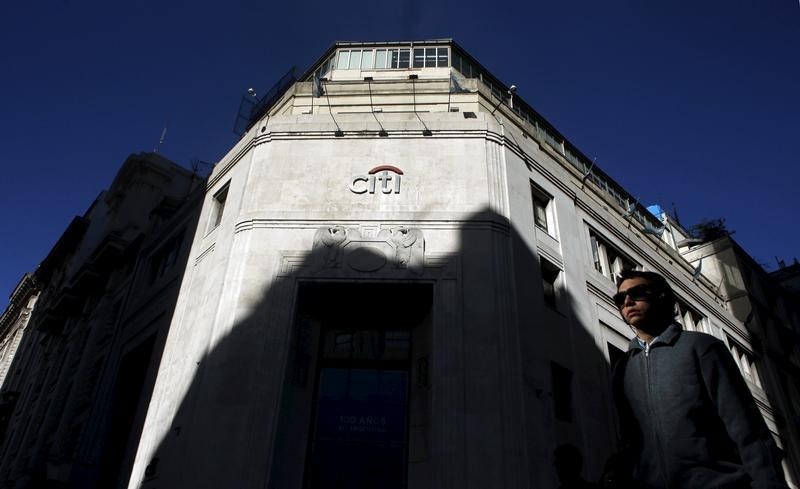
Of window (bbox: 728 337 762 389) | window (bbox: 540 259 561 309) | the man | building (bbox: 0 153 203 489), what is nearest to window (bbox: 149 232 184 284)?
building (bbox: 0 153 203 489)

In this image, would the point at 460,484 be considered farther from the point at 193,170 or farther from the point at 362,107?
the point at 193,170

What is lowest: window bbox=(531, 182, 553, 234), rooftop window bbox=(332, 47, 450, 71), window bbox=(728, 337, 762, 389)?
window bbox=(728, 337, 762, 389)

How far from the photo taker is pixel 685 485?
10.1 ft

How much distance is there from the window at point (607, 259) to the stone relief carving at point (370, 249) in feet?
27.7

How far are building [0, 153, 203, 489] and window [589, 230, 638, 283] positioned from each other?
49.4 ft

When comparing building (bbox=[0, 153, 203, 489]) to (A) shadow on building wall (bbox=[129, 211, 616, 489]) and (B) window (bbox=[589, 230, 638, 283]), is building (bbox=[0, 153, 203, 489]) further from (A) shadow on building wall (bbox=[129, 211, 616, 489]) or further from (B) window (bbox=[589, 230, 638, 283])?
(B) window (bbox=[589, 230, 638, 283])

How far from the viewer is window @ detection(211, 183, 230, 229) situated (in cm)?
1945

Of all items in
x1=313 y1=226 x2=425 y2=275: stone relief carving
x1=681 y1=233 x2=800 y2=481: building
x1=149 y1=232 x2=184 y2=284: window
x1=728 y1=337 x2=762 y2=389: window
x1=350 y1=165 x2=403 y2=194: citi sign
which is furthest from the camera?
x1=728 y1=337 x2=762 y2=389: window

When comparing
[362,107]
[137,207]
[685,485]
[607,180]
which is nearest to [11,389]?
[137,207]

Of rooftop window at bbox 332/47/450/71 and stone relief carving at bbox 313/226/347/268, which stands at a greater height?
rooftop window at bbox 332/47/450/71

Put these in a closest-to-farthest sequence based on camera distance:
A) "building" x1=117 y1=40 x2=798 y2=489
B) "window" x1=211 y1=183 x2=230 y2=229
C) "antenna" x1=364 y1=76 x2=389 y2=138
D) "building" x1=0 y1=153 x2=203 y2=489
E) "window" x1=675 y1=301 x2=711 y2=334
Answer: "building" x1=117 y1=40 x2=798 y2=489 → "antenna" x1=364 y1=76 x2=389 y2=138 → "window" x1=211 y1=183 x2=230 y2=229 → "building" x1=0 y1=153 x2=203 y2=489 → "window" x1=675 y1=301 x2=711 y2=334

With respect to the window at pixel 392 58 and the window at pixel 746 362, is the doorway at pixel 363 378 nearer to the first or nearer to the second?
the window at pixel 392 58

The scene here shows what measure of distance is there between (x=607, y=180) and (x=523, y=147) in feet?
35.5

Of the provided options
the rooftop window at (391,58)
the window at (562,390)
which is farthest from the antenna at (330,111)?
the window at (562,390)
